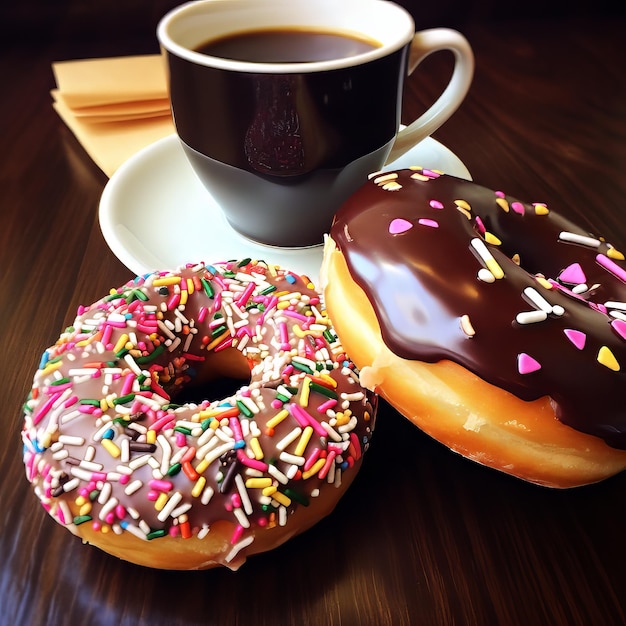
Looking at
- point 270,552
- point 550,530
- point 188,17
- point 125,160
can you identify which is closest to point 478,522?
point 550,530

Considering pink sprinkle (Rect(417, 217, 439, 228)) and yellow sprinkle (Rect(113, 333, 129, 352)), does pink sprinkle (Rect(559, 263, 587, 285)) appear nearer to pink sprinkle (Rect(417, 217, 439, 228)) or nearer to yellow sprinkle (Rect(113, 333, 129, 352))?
pink sprinkle (Rect(417, 217, 439, 228))

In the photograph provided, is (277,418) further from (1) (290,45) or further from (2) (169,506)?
(1) (290,45)

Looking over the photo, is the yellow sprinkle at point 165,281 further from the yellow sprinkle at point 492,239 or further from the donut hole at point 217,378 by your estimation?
the yellow sprinkle at point 492,239

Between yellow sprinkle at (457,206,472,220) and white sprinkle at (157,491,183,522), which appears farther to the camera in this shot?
yellow sprinkle at (457,206,472,220)

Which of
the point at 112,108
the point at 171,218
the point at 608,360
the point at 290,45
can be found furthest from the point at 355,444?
the point at 112,108

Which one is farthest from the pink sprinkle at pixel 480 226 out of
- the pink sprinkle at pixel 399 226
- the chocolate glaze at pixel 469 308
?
the pink sprinkle at pixel 399 226

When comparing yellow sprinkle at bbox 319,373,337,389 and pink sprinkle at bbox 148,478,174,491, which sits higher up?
yellow sprinkle at bbox 319,373,337,389

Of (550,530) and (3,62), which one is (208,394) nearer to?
(550,530)

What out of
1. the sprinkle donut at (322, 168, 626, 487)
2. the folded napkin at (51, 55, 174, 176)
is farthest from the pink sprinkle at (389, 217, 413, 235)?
the folded napkin at (51, 55, 174, 176)
